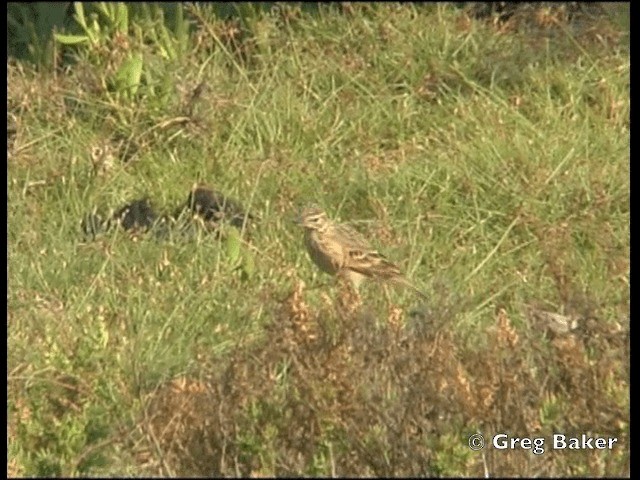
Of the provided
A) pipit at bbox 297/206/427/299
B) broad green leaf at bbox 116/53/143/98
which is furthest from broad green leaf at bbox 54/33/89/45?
pipit at bbox 297/206/427/299

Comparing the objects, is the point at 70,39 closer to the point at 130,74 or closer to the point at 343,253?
the point at 130,74

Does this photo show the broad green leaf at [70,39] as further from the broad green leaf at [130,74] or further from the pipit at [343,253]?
the pipit at [343,253]

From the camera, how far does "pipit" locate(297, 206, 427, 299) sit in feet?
29.0

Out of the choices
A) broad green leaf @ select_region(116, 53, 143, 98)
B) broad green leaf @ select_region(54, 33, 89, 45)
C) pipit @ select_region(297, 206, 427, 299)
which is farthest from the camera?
broad green leaf @ select_region(54, 33, 89, 45)

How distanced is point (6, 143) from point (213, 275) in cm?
200

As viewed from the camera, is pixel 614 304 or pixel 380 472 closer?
pixel 380 472

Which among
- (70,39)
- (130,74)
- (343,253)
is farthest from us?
(70,39)

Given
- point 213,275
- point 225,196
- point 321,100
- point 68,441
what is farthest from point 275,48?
point 68,441

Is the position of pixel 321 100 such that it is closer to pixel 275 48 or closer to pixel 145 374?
pixel 275 48

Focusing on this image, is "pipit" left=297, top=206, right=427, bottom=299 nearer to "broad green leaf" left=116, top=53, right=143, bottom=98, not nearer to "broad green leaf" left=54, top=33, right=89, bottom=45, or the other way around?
"broad green leaf" left=116, top=53, right=143, bottom=98

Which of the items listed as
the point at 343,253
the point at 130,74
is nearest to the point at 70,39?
the point at 130,74

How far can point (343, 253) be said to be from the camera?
29.1ft

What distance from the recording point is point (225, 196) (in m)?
9.93

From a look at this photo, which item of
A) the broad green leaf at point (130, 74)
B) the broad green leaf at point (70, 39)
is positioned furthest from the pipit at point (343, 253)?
the broad green leaf at point (70, 39)
